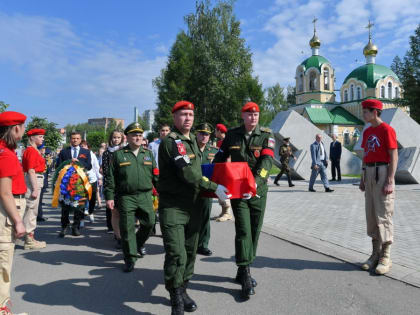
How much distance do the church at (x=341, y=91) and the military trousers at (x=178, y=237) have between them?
6391cm

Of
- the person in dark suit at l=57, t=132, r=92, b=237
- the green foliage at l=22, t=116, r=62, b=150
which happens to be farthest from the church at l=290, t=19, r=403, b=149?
the person in dark suit at l=57, t=132, r=92, b=237

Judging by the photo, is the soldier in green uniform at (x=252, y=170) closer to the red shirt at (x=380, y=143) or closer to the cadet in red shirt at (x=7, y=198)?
the red shirt at (x=380, y=143)

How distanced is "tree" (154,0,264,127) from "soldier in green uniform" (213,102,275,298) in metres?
31.7

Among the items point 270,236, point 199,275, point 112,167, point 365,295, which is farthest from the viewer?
point 270,236

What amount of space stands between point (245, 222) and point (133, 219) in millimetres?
1731

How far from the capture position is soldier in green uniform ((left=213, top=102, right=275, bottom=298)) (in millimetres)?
3717

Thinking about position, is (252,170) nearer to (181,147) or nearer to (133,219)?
(181,147)

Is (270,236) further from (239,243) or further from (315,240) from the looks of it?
(239,243)

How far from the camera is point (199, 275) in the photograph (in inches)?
167

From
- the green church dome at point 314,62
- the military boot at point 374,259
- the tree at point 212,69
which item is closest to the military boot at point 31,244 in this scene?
the military boot at point 374,259

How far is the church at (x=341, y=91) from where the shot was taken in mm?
65062

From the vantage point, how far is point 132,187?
477 centimetres

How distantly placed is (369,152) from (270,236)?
253 centimetres

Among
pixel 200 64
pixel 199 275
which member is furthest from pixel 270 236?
pixel 200 64
